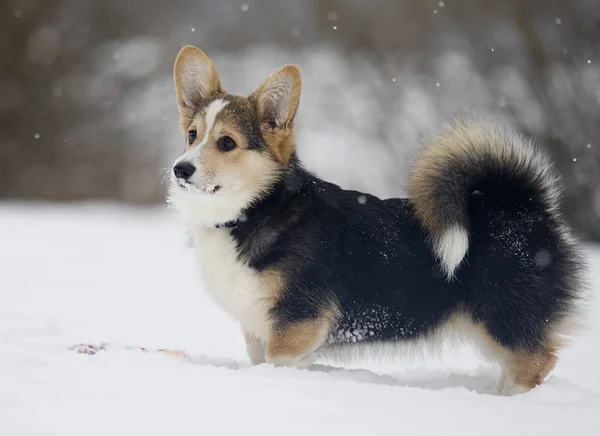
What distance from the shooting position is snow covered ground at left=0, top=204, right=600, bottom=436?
2521 millimetres

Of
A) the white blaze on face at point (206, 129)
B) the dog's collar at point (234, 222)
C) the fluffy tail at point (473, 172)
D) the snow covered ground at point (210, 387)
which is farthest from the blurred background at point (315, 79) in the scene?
the dog's collar at point (234, 222)

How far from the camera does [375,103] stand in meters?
12.7

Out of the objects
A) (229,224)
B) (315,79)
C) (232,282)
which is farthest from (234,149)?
(315,79)

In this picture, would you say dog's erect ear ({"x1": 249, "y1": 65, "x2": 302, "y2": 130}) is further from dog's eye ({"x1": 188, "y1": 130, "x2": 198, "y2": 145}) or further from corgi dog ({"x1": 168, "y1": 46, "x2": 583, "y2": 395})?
dog's eye ({"x1": 188, "y1": 130, "x2": 198, "y2": 145})

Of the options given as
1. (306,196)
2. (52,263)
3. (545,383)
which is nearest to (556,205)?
(545,383)

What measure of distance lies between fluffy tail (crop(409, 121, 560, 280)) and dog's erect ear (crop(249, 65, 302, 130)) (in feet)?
2.75

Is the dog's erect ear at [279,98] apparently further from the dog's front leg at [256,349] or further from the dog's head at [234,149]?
the dog's front leg at [256,349]

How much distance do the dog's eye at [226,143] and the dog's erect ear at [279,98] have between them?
228 mm

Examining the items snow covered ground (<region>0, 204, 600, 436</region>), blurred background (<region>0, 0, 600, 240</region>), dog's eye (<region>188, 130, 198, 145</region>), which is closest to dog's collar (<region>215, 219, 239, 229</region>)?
dog's eye (<region>188, 130, 198, 145</region>)

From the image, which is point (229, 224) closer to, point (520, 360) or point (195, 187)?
point (195, 187)

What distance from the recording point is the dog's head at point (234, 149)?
3.91m

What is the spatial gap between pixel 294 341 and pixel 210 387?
3.09 feet

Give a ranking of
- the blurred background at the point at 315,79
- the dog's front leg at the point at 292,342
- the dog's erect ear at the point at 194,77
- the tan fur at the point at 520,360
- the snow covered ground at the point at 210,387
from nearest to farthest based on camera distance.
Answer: the snow covered ground at the point at 210,387 → the dog's front leg at the point at 292,342 → the tan fur at the point at 520,360 → the dog's erect ear at the point at 194,77 → the blurred background at the point at 315,79

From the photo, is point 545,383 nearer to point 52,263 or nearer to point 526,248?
point 526,248
